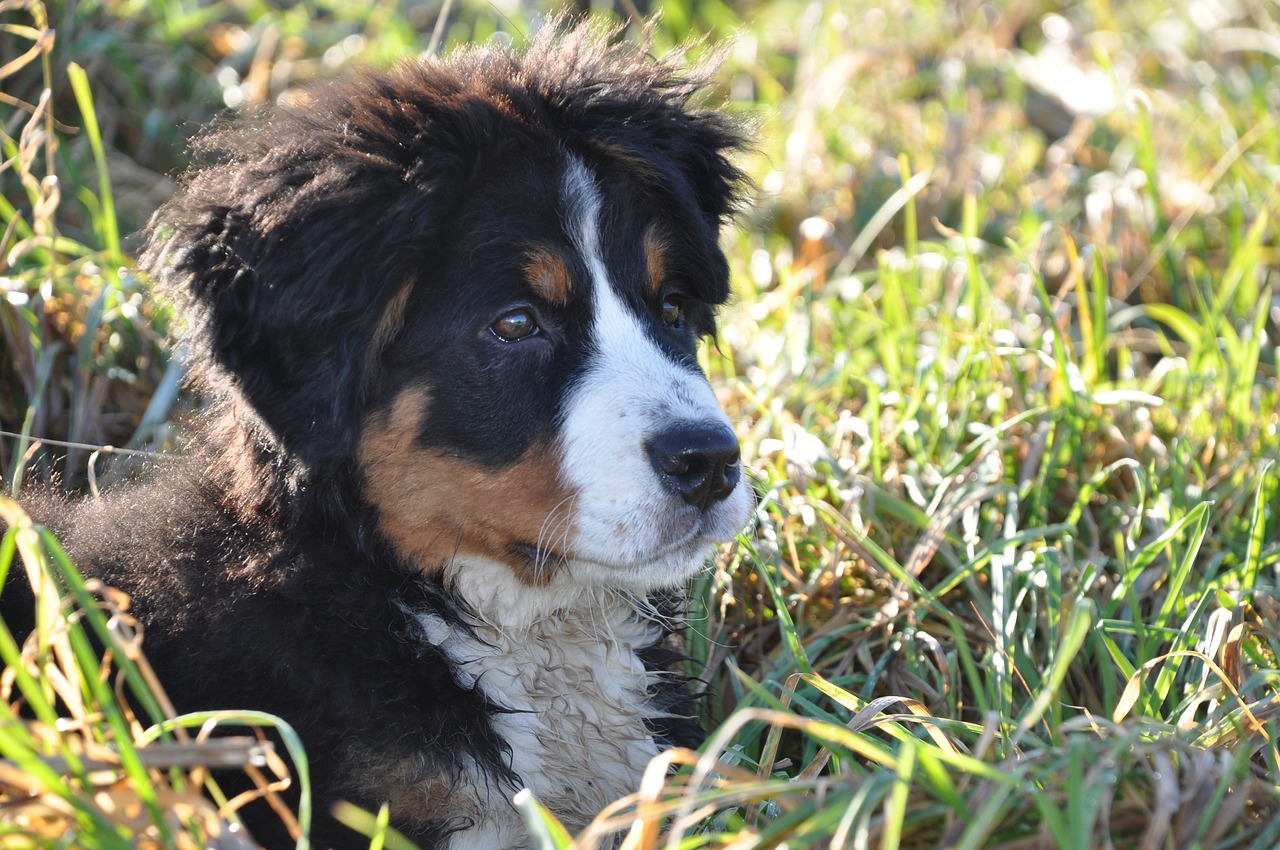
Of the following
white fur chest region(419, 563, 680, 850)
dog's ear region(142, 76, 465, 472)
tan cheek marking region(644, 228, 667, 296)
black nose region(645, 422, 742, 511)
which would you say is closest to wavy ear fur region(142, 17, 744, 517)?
dog's ear region(142, 76, 465, 472)

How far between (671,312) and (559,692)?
95cm

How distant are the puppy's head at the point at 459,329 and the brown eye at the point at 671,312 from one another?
15cm

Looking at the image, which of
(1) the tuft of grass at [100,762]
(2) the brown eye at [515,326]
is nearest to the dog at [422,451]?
(2) the brown eye at [515,326]

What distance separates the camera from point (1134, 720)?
8.02ft

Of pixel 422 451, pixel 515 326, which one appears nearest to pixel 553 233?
pixel 515 326

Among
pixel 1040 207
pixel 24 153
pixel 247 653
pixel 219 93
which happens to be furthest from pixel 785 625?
pixel 219 93

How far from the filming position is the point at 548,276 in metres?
2.77

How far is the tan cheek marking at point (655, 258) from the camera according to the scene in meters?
2.96

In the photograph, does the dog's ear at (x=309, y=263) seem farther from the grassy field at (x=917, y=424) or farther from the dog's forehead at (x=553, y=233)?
the grassy field at (x=917, y=424)

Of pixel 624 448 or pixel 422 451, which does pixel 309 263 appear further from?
pixel 624 448

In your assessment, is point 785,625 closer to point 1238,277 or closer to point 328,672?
point 328,672

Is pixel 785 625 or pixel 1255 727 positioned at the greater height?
pixel 1255 727

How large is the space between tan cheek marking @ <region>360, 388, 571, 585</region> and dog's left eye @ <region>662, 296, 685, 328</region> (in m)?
0.60

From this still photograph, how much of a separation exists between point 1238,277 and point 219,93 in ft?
14.9
